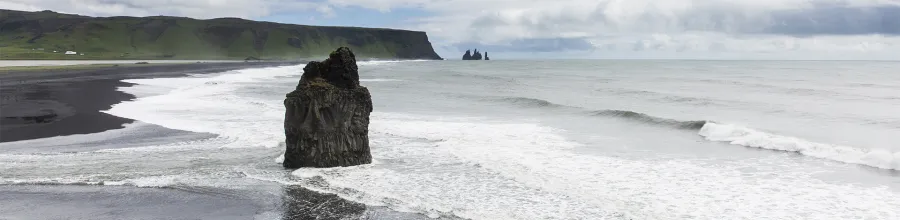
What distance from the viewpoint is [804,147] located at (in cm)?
1906

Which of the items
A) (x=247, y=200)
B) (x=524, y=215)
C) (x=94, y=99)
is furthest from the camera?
(x=94, y=99)

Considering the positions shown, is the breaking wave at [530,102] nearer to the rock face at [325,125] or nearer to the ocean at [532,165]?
the ocean at [532,165]

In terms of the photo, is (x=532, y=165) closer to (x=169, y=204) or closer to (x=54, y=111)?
(x=169, y=204)

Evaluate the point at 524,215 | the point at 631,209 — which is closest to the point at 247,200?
the point at 524,215

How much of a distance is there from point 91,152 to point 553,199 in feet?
37.8

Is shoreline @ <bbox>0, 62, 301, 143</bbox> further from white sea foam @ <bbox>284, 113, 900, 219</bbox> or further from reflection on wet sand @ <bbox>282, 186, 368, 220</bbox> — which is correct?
reflection on wet sand @ <bbox>282, 186, 368, 220</bbox>

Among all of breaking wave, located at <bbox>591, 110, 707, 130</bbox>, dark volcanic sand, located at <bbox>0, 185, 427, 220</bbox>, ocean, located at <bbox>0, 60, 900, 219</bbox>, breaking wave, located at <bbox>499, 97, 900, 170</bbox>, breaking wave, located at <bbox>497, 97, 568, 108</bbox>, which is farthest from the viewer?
breaking wave, located at <bbox>497, 97, 568, 108</bbox>

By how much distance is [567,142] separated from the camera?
817 inches

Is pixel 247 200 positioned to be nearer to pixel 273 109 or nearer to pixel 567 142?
pixel 567 142

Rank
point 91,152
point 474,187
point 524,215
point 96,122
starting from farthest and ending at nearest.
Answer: point 96,122 < point 91,152 < point 474,187 < point 524,215

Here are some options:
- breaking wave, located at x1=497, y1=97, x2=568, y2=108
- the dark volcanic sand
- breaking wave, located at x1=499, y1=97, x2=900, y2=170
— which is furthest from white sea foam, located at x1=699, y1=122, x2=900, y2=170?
breaking wave, located at x1=497, y1=97, x2=568, y2=108

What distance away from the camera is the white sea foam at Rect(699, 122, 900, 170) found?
1638 centimetres

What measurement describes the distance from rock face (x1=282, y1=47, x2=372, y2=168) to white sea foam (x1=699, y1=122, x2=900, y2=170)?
38.7 feet

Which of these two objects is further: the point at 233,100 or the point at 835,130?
the point at 233,100
